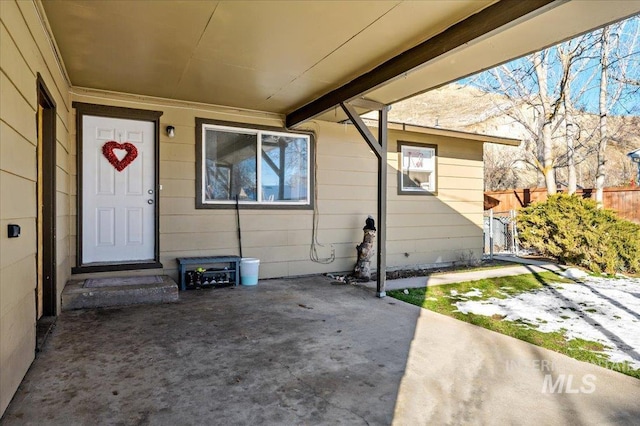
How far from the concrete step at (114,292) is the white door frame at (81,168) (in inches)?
8.6

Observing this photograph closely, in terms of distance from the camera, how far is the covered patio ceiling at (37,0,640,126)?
2.86 metres

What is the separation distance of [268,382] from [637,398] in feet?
7.21

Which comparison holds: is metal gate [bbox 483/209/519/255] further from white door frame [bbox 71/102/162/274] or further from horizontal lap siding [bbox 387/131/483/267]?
white door frame [bbox 71/102/162/274]

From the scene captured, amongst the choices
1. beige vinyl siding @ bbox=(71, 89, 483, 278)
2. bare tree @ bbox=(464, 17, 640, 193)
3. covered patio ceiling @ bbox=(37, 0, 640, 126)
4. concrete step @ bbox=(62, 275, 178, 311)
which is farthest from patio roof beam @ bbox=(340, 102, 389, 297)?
bare tree @ bbox=(464, 17, 640, 193)

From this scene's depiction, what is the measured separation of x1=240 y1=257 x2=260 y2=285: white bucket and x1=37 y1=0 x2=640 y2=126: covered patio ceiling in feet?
7.54

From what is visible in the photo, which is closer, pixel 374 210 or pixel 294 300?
pixel 294 300

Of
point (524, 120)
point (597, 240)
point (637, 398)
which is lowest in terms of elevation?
point (637, 398)

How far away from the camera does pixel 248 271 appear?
5461mm

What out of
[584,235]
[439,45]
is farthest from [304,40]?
[584,235]

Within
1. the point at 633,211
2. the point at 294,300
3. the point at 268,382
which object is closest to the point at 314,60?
the point at 294,300

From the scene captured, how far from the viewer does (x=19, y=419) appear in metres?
2.01

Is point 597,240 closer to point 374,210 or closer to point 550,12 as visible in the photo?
point 374,210

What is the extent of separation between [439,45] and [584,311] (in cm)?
328

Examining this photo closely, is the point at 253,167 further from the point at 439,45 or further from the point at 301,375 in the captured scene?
the point at 301,375
